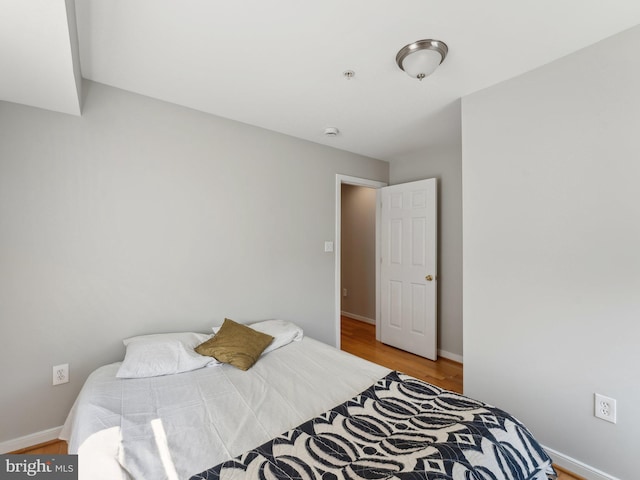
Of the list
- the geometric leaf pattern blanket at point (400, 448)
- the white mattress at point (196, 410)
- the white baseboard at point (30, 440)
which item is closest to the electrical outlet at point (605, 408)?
the geometric leaf pattern blanket at point (400, 448)

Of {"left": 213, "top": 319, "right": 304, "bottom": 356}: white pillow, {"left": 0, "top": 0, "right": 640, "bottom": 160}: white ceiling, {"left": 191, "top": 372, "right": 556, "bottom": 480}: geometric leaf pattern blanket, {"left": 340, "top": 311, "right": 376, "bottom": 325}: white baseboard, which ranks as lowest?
{"left": 340, "top": 311, "right": 376, "bottom": 325}: white baseboard

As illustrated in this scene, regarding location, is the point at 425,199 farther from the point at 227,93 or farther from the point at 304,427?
the point at 304,427

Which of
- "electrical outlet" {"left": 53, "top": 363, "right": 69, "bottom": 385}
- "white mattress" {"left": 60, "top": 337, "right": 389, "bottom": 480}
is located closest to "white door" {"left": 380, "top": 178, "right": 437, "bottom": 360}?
"white mattress" {"left": 60, "top": 337, "right": 389, "bottom": 480}

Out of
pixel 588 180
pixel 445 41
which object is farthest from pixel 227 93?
pixel 588 180

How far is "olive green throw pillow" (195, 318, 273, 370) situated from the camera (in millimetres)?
2018

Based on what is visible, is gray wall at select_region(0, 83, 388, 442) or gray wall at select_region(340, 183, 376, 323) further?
gray wall at select_region(340, 183, 376, 323)

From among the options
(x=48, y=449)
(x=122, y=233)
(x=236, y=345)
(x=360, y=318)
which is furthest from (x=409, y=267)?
(x=48, y=449)

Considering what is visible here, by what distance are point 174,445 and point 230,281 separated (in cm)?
152

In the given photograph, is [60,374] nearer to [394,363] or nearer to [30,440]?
[30,440]

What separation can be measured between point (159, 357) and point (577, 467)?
2.55 m

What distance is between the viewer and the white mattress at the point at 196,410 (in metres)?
1.13

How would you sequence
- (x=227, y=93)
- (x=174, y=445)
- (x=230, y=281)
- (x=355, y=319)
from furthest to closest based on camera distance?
(x=355, y=319), (x=230, y=281), (x=227, y=93), (x=174, y=445)

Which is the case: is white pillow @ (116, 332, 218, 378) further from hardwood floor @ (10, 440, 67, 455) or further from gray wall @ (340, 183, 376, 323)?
gray wall @ (340, 183, 376, 323)

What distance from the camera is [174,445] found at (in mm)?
1219
